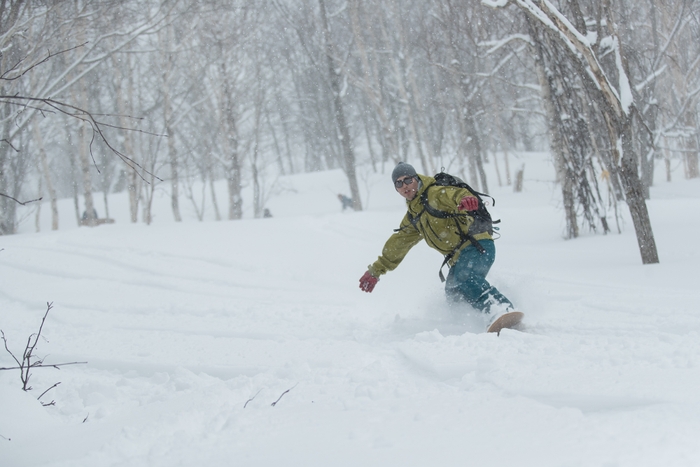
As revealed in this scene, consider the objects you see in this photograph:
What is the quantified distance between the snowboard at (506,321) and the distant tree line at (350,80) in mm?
2562

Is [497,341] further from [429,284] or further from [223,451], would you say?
[429,284]

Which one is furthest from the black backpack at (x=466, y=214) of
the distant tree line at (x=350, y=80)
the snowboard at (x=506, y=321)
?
the distant tree line at (x=350, y=80)

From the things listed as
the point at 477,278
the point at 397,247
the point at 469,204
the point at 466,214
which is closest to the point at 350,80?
the point at 397,247

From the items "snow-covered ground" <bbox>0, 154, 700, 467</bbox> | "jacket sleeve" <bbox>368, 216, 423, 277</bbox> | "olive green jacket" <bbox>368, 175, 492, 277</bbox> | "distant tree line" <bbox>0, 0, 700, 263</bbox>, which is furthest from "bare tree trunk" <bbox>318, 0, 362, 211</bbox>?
"olive green jacket" <bbox>368, 175, 492, 277</bbox>

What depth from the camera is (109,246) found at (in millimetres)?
10172

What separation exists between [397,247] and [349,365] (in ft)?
5.43

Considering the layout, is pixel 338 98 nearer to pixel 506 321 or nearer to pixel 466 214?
pixel 466 214

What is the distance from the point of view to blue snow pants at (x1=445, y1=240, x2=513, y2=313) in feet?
14.6

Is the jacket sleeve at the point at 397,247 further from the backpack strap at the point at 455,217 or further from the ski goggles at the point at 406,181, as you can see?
the ski goggles at the point at 406,181

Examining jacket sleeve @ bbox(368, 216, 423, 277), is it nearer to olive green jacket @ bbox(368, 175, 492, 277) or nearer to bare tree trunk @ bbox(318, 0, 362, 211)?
olive green jacket @ bbox(368, 175, 492, 277)

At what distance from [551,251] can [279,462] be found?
7.79 meters

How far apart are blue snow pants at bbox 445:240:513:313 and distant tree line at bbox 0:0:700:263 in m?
2.48

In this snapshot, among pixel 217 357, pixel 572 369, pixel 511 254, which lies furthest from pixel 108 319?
pixel 511 254

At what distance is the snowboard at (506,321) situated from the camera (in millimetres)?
4090
